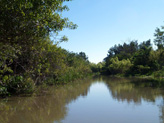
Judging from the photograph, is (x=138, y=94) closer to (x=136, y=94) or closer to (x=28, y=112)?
(x=136, y=94)

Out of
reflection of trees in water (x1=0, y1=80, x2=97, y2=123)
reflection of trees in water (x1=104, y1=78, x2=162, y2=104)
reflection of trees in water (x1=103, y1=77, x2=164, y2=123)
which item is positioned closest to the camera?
reflection of trees in water (x1=0, y1=80, x2=97, y2=123)

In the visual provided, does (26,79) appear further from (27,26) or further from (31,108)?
(27,26)

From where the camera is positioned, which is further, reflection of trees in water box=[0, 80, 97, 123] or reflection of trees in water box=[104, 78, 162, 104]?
reflection of trees in water box=[104, 78, 162, 104]

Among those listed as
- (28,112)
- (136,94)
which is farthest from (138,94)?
(28,112)

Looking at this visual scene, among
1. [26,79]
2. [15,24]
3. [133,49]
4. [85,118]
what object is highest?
[133,49]

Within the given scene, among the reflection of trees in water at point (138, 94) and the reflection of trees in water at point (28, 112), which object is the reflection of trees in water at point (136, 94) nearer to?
the reflection of trees in water at point (138, 94)

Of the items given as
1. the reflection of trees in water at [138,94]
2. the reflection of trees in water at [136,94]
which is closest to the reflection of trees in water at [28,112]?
the reflection of trees in water at [138,94]

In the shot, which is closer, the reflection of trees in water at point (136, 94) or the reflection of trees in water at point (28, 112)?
the reflection of trees in water at point (28, 112)

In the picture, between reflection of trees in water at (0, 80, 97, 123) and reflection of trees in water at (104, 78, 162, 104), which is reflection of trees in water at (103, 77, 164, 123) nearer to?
reflection of trees in water at (104, 78, 162, 104)

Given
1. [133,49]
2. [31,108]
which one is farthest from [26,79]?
[133,49]

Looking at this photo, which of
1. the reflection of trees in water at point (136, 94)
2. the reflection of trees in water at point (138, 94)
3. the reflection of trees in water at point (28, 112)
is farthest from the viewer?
the reflection of trees in water at point (136, 94)

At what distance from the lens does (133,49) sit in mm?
51562

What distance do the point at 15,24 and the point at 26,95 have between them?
766 cm

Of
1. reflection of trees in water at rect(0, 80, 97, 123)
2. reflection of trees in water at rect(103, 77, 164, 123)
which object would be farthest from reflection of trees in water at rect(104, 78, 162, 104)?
reflection of trees in water at rect(0, 80, 97, 123)
